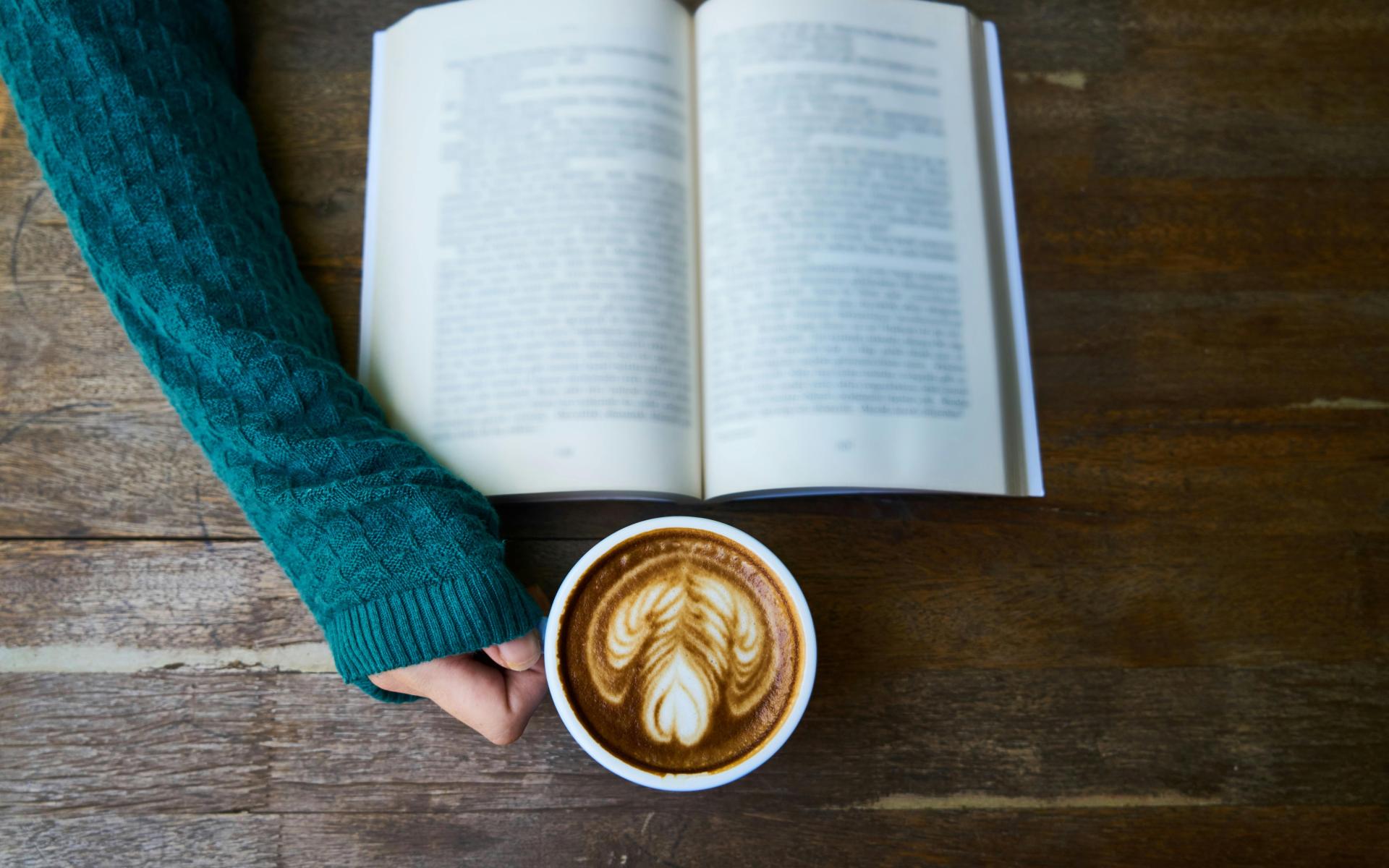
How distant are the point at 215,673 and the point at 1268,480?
94cm

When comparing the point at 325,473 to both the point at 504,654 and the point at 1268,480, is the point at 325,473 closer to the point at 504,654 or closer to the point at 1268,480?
the point at 504,654

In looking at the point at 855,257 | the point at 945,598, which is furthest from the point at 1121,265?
the point at 945,598

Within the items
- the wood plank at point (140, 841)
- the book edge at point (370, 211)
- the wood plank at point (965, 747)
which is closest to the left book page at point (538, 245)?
the book edge at point (370, 211)

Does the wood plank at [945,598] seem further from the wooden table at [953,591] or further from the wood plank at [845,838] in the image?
the wood plank at [845,838]

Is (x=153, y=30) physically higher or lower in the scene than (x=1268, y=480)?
higher

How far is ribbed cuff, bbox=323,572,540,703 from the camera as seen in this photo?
1.97 ft

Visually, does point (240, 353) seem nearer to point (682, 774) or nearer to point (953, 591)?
point (682, 774)

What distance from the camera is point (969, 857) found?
2.23ft

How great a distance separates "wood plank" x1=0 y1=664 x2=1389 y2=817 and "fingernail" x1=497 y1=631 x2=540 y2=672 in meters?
0.07

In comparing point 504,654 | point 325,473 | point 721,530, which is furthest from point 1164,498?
point 325,473

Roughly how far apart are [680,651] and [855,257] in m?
0.39

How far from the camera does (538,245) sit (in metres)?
0.75

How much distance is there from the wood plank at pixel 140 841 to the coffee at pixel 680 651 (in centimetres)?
31

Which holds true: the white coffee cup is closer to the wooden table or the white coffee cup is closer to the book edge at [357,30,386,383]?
the wooden table
